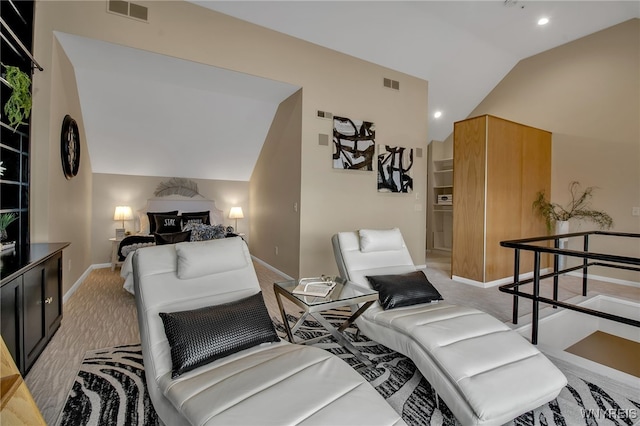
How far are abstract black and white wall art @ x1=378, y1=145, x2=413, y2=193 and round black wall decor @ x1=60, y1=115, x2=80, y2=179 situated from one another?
4.02m

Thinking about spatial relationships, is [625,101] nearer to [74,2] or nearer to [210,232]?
[210,232]

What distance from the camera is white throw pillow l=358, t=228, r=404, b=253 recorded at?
9.07ft

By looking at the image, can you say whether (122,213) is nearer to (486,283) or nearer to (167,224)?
(167,224)

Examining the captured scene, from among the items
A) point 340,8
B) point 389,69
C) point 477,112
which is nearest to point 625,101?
point 477,112

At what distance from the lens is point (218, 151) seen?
5.75 metres

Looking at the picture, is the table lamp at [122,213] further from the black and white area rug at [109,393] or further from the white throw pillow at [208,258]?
the white throw pillow at [208,258]

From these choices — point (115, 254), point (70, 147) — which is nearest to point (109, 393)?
point (70, 147)

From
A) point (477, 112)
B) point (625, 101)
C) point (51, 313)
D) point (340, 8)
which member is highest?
point (340, 8)

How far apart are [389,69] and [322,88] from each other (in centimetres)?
131

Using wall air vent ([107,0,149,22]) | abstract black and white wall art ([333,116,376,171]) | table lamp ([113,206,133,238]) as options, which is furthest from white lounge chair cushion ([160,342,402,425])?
table lamp ([113,206,133,238])

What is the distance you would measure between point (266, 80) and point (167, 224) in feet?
9.88

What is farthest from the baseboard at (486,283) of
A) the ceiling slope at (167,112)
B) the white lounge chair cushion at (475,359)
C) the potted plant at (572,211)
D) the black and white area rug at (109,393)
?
the black and white area rug at (109,393)

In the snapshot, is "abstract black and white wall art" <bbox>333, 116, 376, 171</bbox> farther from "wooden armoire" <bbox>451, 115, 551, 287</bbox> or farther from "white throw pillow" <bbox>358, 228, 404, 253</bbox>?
"white throw pillow" <bbox>358, 228, 404, 253</bbox>

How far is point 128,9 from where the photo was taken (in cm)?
321
